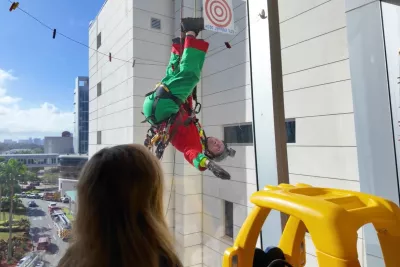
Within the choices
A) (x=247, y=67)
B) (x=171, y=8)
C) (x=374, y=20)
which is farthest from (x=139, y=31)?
(x=374, y=20)

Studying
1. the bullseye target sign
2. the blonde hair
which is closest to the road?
the blonde hair

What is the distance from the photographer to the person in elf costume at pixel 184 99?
168cm

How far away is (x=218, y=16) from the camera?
1.74 m

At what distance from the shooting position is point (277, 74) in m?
1.41

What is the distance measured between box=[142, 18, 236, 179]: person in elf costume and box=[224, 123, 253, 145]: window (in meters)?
0.19

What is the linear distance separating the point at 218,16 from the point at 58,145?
131 cm

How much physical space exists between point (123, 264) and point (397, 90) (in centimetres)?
120

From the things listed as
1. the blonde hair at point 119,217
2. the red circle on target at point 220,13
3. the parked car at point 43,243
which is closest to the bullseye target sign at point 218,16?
the red circle on target at point 220,13

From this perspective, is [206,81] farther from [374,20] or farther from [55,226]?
[55,226]

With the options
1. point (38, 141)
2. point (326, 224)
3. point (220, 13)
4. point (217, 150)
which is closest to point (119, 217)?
point (326, 224)

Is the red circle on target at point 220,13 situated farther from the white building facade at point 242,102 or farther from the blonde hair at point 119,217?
the blonde hair at point 119,217

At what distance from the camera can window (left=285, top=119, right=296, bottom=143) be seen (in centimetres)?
→ 155

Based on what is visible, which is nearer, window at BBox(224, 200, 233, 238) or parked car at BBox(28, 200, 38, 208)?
parked car at BBox(28, 200, 38, 208)

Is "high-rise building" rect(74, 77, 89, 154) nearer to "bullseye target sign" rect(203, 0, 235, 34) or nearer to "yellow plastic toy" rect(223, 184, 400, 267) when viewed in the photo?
"bullseye target sign" rect(203, 0, 235, 34)
